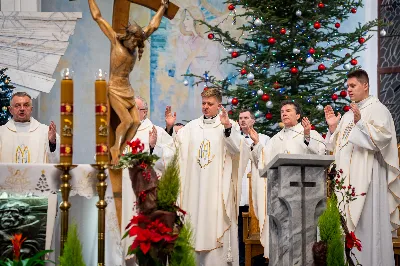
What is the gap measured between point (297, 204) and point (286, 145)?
294 centimetres

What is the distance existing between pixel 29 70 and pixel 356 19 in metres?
5.51

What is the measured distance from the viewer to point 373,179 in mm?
7891

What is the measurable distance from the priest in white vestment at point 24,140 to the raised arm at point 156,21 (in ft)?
6.44

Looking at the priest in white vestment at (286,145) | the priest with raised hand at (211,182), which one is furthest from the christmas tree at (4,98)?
the priest in white vestment at (286,145)

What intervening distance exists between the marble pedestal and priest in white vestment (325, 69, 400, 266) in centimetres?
183

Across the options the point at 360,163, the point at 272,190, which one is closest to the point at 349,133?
the point at 360,163

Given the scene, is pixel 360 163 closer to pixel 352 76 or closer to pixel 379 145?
pixel 379 145

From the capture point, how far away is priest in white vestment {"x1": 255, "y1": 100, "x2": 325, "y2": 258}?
8.49 metres

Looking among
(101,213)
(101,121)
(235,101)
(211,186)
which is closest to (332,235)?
(101,213)

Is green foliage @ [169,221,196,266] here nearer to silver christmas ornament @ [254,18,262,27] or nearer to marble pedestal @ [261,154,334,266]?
marble pedestal @ [261,154,334,266]

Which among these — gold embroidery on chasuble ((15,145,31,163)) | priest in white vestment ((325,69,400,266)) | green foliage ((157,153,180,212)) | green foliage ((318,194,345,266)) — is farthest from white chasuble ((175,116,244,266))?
green foliage ((157,153,180,212))

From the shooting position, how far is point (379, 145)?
771cm

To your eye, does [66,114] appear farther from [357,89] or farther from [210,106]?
[357,89]

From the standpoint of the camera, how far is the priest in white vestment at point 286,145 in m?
8.49
